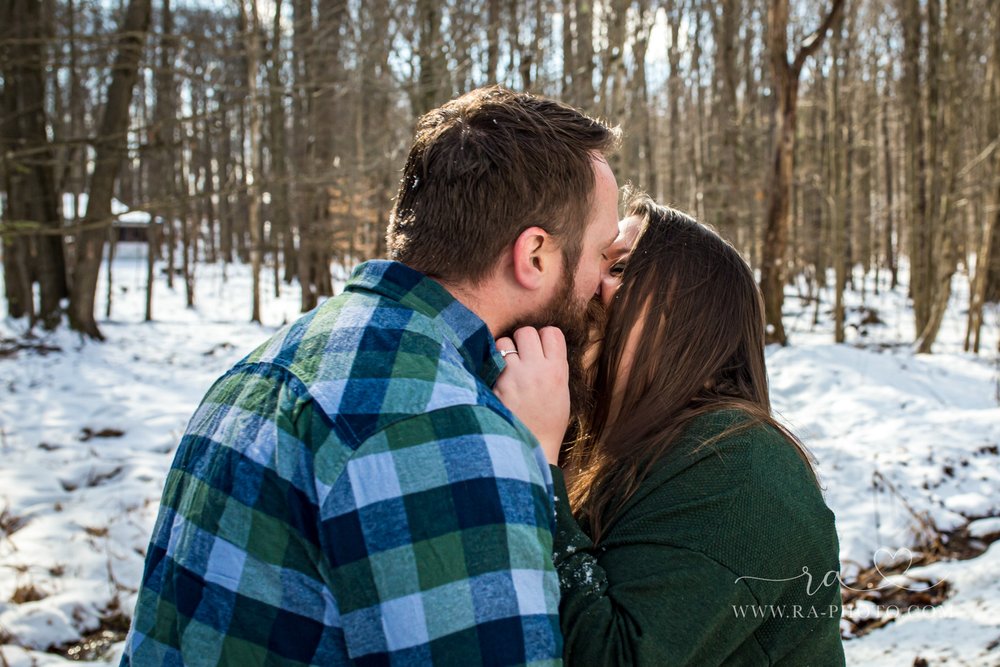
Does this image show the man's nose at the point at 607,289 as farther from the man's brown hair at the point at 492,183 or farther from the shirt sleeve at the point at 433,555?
the shirt sleeve at the point at 433,555

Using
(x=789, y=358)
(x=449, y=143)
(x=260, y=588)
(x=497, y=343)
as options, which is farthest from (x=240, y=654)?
(x=789, y=358)

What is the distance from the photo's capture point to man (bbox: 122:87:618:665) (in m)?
1.02

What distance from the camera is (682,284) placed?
1.92 m

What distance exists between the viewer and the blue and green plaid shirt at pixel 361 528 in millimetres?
1016

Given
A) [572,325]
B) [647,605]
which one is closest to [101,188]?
[572,325]

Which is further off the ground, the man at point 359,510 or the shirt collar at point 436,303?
the shirt collar at point 436,303

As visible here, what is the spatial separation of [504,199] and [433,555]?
625 millimetres

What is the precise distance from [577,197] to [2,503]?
19.3 feet

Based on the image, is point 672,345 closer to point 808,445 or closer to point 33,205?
point 808,445

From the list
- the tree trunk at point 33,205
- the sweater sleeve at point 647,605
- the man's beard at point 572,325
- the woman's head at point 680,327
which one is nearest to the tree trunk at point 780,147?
the woman's head at point 680,327

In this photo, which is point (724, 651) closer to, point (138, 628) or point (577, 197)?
point (577, 197)

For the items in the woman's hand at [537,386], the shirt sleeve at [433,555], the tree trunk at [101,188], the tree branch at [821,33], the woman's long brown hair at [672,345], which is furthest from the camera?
the tree trunk at [101,188]

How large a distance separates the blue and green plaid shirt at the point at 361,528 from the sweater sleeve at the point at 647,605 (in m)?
0.29

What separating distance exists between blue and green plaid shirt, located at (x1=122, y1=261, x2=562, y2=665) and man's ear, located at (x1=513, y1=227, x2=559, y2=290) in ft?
0.96
